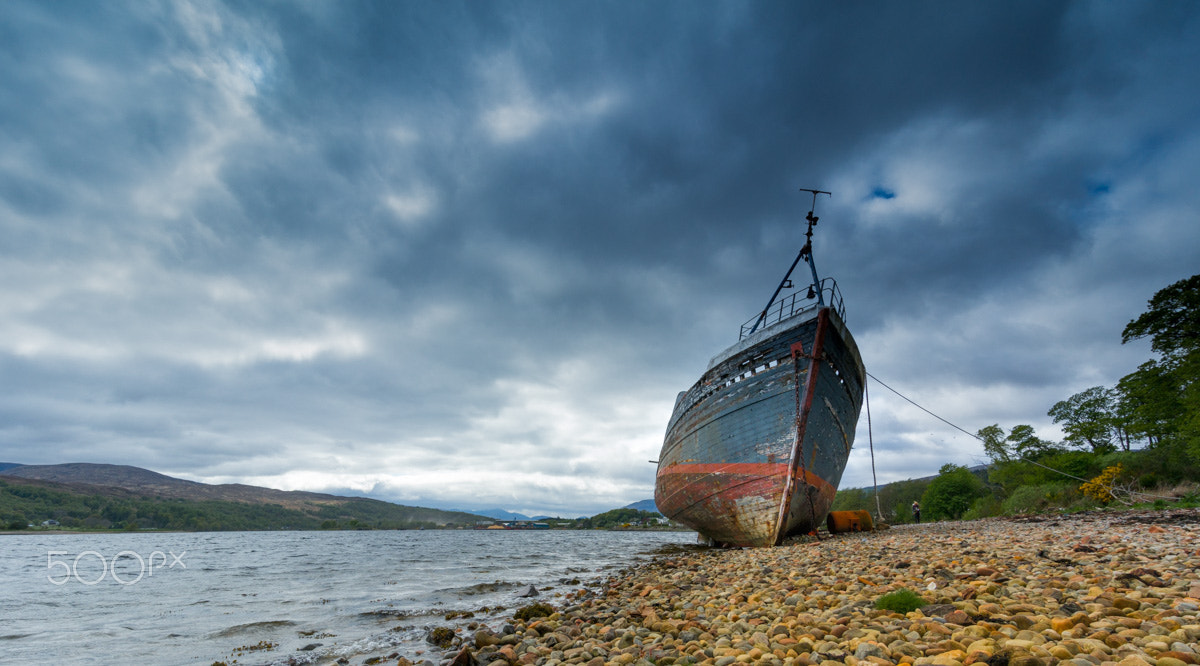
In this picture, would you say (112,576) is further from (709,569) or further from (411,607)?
(709,569)

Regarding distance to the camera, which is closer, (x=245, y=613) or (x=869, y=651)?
(x=869, y=651)

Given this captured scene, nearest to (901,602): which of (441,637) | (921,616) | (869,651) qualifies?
(921,616)

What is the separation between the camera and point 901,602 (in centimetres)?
449

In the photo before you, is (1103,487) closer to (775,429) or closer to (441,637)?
(775,429)

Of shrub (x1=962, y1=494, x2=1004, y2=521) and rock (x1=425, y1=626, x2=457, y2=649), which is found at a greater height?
rock (x1=425, y1=626, x2=457, y2=649)

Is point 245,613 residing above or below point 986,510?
above

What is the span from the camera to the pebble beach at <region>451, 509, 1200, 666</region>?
2988mm

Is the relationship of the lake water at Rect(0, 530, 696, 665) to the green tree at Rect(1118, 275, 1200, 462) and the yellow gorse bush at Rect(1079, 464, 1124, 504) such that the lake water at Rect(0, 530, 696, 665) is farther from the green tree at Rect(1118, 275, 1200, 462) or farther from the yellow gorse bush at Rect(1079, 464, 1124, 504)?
the green tree at Rect(1118, 275, 1200, 462)

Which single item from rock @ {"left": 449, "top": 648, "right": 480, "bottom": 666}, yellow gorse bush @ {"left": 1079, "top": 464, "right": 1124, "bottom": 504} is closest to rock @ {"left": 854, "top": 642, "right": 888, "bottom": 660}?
rock @ {"left": 449, "top": 648, "right": 480, "bottom": 666}

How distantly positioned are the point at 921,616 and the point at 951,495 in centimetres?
6028

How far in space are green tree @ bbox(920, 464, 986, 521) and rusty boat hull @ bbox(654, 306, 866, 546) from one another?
44.5m

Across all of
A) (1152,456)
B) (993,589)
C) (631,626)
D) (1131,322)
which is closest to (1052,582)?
(993,589)

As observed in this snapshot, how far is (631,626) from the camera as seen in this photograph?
5.77m

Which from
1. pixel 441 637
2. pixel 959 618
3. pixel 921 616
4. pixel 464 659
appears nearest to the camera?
pixel 959 618
